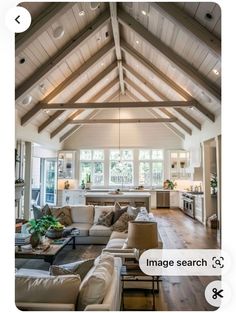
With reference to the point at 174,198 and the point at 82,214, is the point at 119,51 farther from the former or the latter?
the point at 174,198

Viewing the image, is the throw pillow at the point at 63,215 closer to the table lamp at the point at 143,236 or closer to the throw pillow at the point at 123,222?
the throw pillow at the point at 123,222

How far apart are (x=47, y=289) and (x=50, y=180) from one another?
8.75m

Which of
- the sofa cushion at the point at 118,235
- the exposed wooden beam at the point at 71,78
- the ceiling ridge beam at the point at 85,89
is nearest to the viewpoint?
the sofa cushion at the point at 118,235

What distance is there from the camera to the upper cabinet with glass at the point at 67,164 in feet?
35.5

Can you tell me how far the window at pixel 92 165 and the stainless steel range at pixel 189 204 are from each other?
3713 millimetres

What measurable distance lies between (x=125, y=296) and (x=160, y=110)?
7.12m

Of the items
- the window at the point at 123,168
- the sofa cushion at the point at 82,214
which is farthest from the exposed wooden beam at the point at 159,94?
the sofa cushion at the point at 82,214

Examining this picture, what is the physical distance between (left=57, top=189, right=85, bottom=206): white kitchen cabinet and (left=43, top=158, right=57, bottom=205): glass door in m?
0.27

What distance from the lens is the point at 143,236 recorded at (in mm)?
2131

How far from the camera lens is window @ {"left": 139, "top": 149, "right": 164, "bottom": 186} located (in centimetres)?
1084

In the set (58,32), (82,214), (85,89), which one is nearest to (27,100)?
(58,32)
